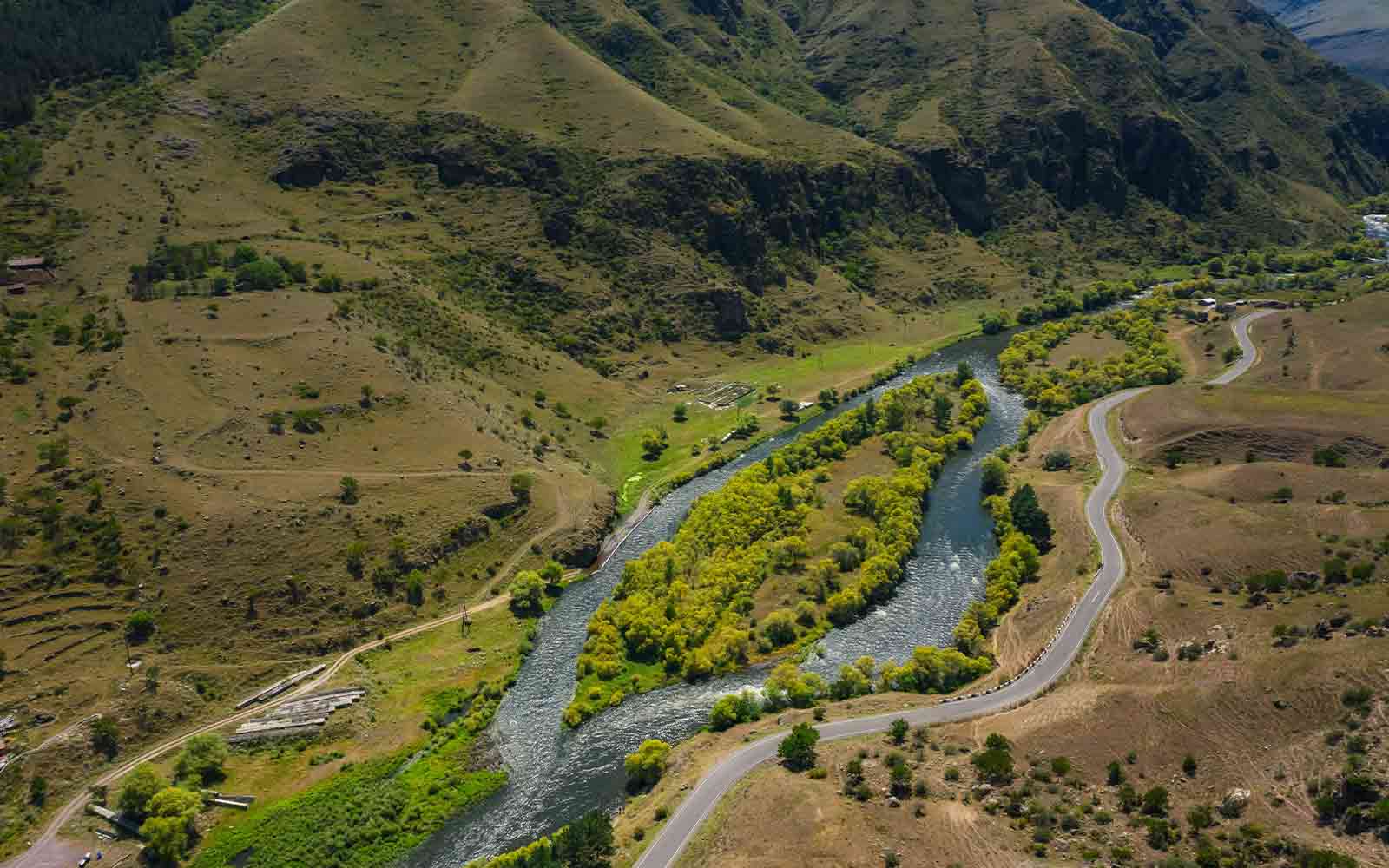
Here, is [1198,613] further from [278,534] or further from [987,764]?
[278,534]

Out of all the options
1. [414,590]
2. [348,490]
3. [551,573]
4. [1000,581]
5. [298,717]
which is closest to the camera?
[298,717]

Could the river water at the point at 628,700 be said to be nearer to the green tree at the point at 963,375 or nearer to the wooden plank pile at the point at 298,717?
the wooden plank pile at the point at 298,717

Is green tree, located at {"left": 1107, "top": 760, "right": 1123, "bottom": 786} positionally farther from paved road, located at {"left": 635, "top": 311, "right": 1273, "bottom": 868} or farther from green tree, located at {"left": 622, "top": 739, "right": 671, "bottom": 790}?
green tree, located at {"left": 622, "top": 739, "right": 671, "bottom": 790}

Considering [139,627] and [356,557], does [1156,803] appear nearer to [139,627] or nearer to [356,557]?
[356,557]

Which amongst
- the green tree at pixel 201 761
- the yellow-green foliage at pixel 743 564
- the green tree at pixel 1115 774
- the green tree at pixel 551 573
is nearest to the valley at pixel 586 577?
the green tree at pixel 201 761

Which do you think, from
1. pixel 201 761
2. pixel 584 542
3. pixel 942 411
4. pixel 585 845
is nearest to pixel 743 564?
pixel 584 542
